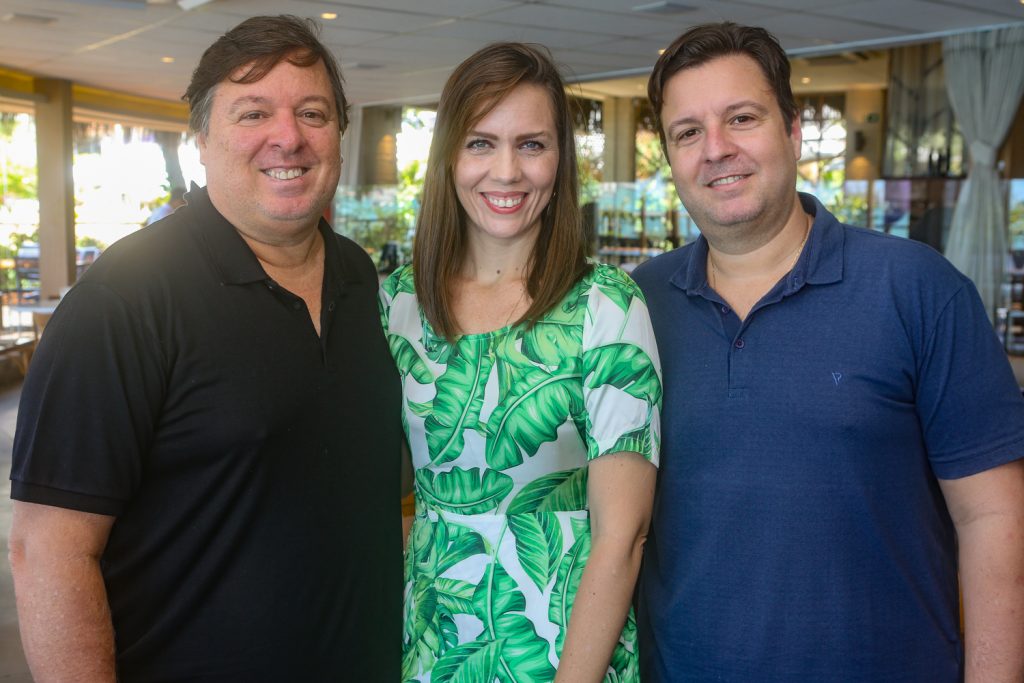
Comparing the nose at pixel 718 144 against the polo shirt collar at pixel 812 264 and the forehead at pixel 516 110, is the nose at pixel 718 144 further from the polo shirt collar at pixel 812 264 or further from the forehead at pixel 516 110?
the forehead at pixel 516 110

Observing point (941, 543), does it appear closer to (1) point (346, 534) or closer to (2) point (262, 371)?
(1) point (346, 534)

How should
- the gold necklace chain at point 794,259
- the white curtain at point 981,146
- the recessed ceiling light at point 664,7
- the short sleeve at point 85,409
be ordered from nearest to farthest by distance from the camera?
the short sleeve at point 85,409, the gold necklace chain at point 794,259, the recessed ceiling light at point 664,7, the white curtain at point 981,146

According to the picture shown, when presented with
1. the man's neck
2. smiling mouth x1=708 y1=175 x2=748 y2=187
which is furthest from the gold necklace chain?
smiling mouth x1=708 y1=175 x2=748 y2=187

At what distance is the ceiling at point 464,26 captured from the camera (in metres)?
7.71

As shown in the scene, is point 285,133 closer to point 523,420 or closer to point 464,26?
point 523,420

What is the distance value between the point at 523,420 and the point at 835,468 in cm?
55

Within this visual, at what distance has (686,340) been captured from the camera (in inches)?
73.4

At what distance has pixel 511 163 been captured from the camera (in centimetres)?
178

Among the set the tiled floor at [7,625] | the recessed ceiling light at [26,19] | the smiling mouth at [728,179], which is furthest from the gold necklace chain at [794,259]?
the recessed ceiling light at [26,19]

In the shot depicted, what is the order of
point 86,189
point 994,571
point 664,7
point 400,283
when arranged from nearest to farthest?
point 994,571 → point 400,283 → point 664,7 → point 86,189

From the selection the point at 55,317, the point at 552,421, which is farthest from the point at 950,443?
the point at 55,317

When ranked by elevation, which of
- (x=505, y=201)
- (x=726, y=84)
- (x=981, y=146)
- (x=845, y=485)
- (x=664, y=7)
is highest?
(x=664, y=7)

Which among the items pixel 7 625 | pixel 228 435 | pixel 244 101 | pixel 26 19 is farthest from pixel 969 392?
pixel 26 19

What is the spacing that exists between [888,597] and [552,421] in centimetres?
67
